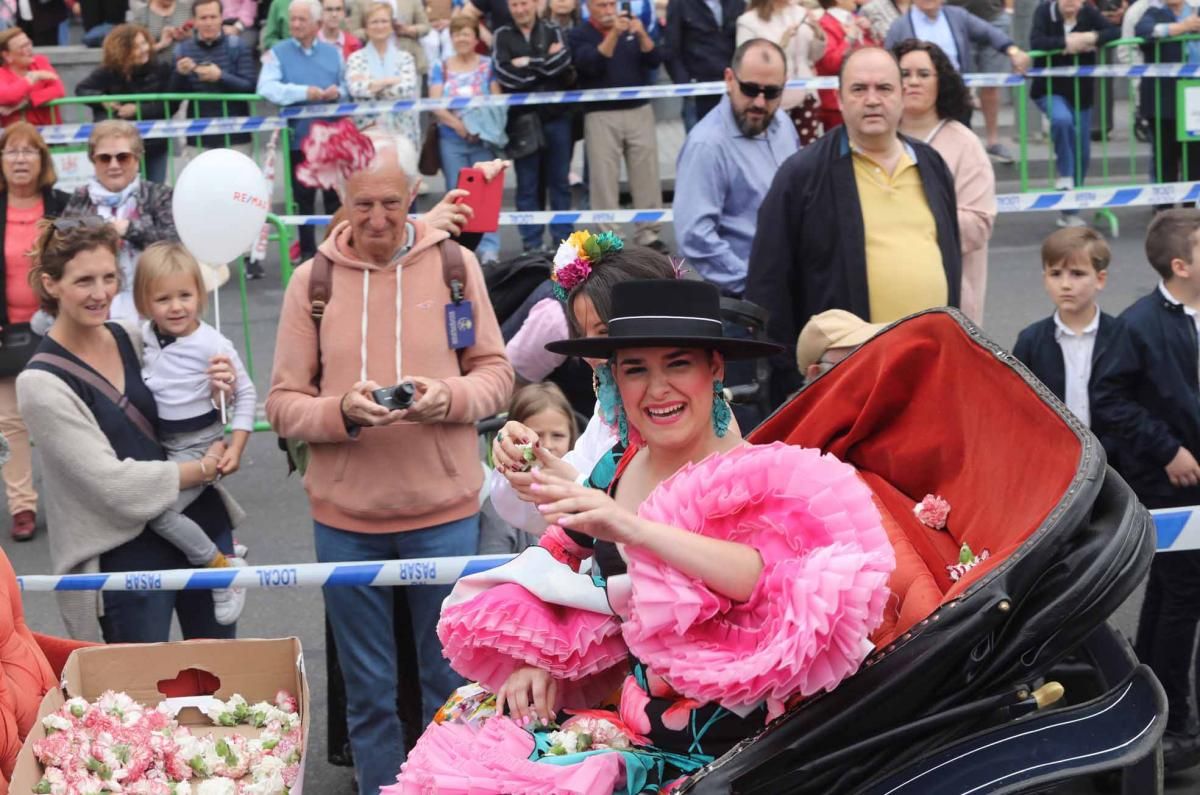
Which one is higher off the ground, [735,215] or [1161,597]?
[735,215]

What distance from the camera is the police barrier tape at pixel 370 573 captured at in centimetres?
518

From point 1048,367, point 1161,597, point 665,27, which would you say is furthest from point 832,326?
point 665,27

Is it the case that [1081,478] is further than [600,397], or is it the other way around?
[600,397]

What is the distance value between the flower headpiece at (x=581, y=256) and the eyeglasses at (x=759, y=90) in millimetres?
3050

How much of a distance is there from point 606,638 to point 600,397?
567 millimetres

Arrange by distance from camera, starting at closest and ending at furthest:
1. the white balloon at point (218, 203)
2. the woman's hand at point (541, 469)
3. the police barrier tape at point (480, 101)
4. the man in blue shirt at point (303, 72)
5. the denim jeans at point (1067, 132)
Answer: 1. the woman's hand at point (541, 469)
2. the white balloon at point (218, 203)
3. the police barrier tape at point (480, 101)
4. the man in blue shirt at point (303, 72)
5. the denim jeans at point (1067, 132)

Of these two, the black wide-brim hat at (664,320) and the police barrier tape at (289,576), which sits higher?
the black wide-brim hat at (664,320)

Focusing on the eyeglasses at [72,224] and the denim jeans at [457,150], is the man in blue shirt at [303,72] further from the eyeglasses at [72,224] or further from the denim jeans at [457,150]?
the eyeglasses at [72,224]

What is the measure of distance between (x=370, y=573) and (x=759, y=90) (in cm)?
293

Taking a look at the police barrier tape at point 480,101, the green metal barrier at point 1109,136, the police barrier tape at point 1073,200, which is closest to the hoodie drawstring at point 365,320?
the police barrier tape at point 1073,200

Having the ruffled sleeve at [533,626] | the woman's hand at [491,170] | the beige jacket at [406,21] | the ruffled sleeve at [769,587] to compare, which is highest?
the beige jacket at [406,21]

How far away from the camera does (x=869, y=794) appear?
10.7 feet

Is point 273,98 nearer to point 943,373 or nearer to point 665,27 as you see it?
point 665,27

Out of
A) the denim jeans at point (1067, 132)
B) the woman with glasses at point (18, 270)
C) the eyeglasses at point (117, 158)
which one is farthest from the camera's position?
the denim jeans at point (1067, 132)
